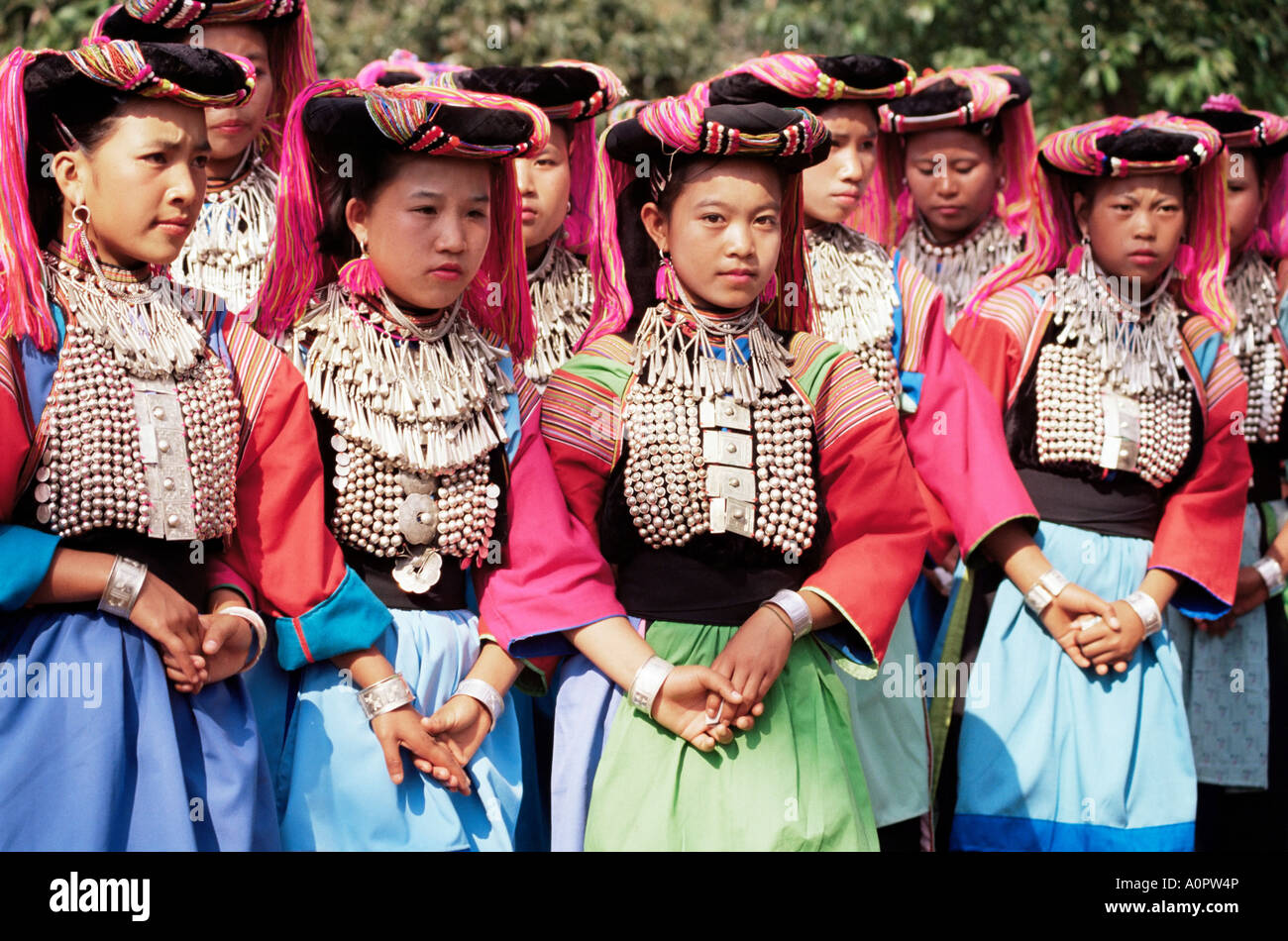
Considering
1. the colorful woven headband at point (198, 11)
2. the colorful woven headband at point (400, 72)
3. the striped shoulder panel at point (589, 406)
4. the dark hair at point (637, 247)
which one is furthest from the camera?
the colorful woven headband at point (400, 72)

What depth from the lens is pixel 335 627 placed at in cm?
323

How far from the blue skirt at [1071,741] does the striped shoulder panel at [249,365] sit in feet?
6.92

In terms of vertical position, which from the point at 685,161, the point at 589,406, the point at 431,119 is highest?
the point at 431,119

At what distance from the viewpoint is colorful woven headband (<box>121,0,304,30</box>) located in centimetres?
429

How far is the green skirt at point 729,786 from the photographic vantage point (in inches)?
127

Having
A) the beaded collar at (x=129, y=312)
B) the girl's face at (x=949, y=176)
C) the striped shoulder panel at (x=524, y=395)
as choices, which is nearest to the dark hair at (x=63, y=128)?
the beaded collar at (x=129, y=312)

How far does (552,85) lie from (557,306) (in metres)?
0.61

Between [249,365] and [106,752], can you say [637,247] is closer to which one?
[249,365]

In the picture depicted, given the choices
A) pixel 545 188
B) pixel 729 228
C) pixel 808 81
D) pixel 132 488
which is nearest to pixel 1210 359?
pixel 808 81

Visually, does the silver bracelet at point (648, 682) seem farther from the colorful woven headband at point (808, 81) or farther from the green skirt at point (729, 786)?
the colorful woven headband at point (808, 81)

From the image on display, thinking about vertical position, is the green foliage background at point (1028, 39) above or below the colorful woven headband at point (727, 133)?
below

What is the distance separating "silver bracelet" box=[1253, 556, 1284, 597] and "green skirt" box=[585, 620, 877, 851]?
7.03 ft

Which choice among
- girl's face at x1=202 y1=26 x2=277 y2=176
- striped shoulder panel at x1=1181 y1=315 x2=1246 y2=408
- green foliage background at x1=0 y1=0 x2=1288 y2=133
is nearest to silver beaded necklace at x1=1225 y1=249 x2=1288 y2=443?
striped shoulder panel at x1=1181 y1=315 x2=1246 y2=408

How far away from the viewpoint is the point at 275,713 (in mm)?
3385
